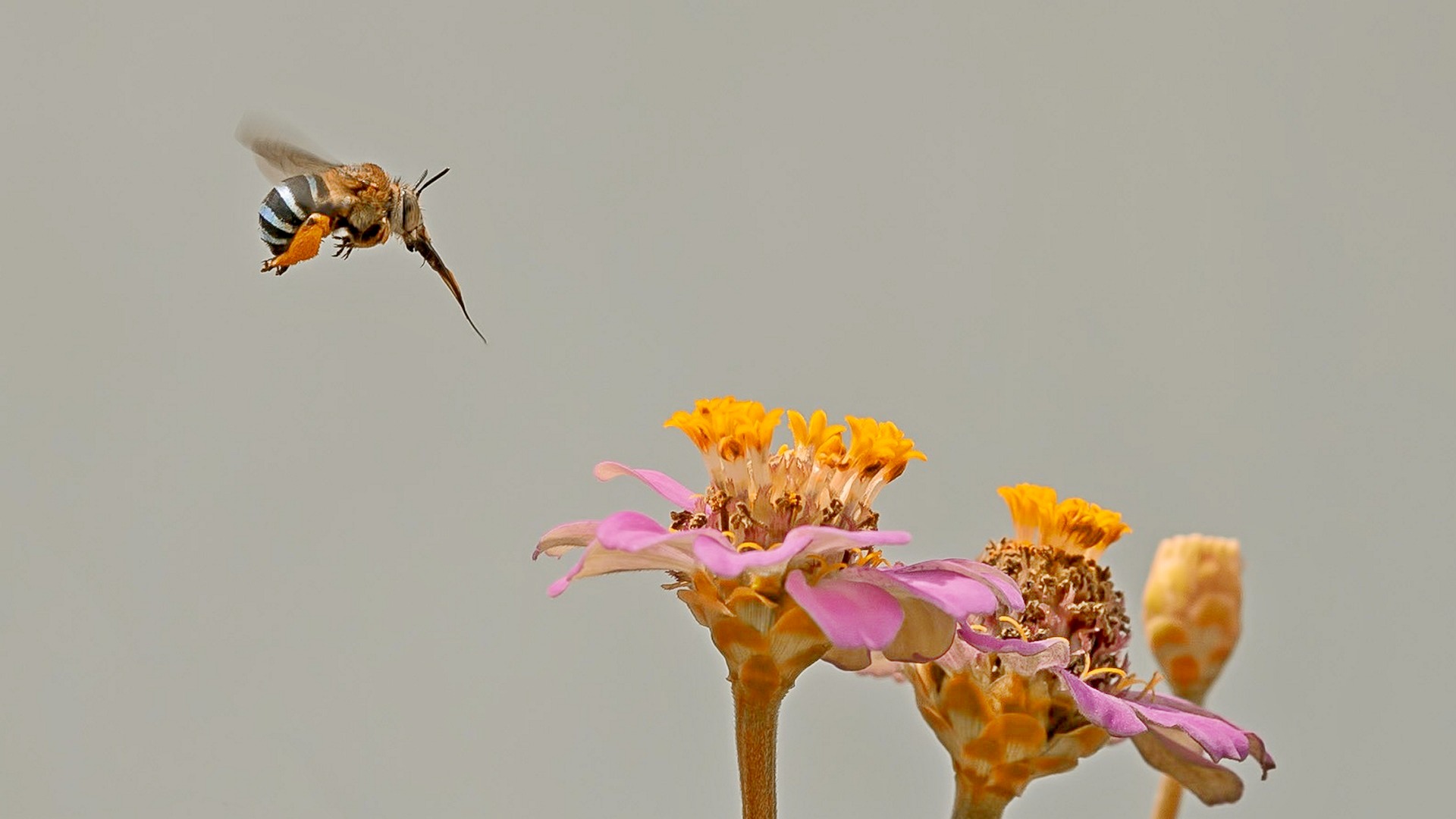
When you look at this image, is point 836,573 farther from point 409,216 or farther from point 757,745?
point 409,216

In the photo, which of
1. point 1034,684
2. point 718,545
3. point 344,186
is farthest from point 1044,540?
point 344,186

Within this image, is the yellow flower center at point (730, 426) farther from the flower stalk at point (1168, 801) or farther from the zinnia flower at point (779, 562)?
the flower stalk at point (1168, 801)

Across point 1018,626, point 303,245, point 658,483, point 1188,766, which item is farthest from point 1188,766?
point 303,245

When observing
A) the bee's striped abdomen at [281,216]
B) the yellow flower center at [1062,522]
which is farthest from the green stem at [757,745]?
the bee's striped abdomen at [281,216]

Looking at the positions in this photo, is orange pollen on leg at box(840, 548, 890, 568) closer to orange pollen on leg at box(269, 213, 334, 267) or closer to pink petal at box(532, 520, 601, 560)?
pink petal at box(532, 520, 601, 560)

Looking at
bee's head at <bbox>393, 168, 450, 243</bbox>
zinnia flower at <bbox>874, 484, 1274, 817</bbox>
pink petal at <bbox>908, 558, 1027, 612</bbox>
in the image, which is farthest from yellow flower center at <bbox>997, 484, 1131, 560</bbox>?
bee's head at <bbox>393, 168, 450, 243</bbox>

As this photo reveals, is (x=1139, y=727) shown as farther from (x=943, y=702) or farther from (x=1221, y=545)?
(x=1221, y=545)
